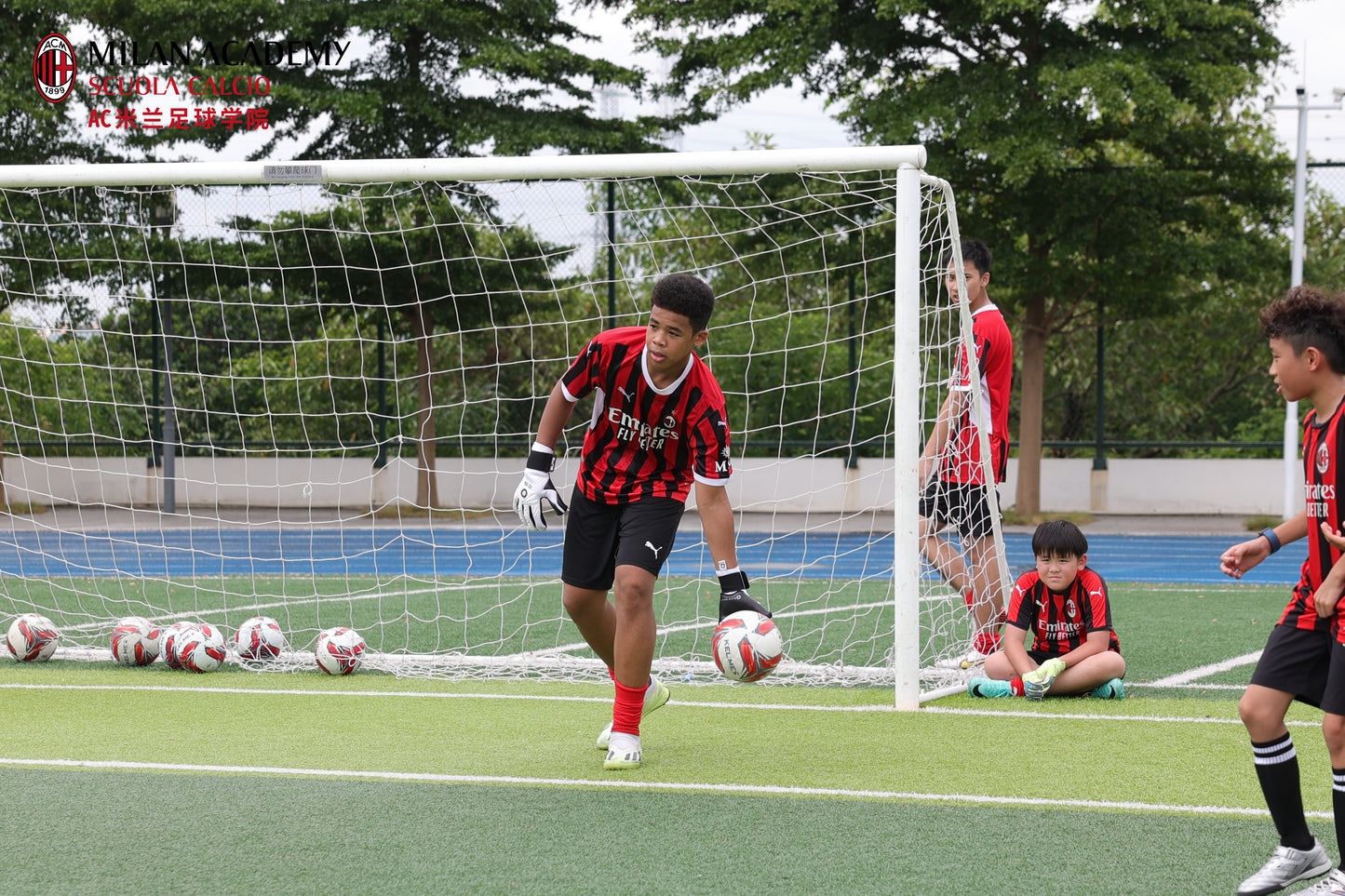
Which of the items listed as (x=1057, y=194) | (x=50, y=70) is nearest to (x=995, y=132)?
(x=1057, y=194)

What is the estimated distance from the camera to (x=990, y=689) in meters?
5.61

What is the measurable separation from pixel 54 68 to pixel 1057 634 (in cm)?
1819

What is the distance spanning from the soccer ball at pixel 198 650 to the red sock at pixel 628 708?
9.84 ft

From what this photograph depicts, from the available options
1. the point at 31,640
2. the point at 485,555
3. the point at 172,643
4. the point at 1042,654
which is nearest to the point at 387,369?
the point at 485,555

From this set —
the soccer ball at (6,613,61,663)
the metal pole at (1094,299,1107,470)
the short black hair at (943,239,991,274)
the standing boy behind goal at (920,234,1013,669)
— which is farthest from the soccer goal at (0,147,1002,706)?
the short black hair at (943,239,991,274)

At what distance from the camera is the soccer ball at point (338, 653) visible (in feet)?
20.6

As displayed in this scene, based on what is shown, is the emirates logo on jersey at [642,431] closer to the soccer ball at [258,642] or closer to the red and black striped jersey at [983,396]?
the red and black striped jersey at [983,396]

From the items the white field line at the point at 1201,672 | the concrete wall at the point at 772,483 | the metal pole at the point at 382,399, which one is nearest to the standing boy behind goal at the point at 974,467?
the white field line at the point at 1201,672

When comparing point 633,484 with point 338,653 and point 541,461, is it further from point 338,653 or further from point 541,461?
point 338,653

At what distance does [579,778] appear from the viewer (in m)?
4.21

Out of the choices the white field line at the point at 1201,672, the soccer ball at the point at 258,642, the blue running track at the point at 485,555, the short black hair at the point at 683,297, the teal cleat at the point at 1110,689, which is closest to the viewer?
the short black hair at the point at 683,297

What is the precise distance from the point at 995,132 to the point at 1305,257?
6.32m

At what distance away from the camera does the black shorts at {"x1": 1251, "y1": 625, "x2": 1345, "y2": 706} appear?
3.07 m

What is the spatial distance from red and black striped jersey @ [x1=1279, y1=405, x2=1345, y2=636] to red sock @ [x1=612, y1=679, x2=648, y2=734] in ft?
7.13
